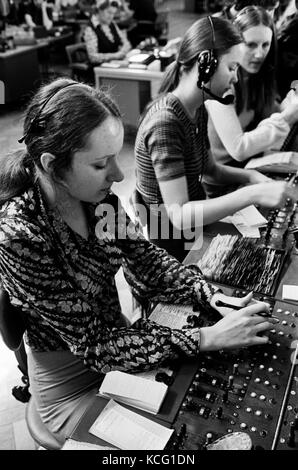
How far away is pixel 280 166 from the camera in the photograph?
8.27ft

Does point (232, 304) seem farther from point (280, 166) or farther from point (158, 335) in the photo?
point (280, 166)

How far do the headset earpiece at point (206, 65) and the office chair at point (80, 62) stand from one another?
454 cm

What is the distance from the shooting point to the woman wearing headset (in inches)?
70.9

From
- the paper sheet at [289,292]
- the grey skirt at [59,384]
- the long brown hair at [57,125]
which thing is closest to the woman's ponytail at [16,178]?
the long brown hair at [57,125]

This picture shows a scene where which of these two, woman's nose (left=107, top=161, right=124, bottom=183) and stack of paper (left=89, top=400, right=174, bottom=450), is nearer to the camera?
stack of paper (left=89, top=400, right=174, bottom=450)

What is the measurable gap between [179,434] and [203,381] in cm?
18

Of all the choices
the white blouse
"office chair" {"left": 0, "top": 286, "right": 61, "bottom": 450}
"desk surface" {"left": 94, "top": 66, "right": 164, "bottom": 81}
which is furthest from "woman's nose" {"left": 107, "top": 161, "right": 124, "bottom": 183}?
"desk surface" {"left": 94, "top": 66, "right": 164, "bottom": 81}

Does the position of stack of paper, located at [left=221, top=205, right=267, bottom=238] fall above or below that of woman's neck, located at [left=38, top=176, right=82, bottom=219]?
below

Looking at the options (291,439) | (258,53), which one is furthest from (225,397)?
(258,53)

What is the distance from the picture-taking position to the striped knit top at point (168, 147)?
1850mm

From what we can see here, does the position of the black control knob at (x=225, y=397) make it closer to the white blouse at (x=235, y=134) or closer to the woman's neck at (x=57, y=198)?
the woman's neck at (x=57, y=198)

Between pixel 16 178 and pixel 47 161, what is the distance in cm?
14

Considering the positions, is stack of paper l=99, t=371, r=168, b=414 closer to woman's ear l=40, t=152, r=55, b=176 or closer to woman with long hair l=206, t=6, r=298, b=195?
woman's ear l=40, t=152, r=55, b=176
